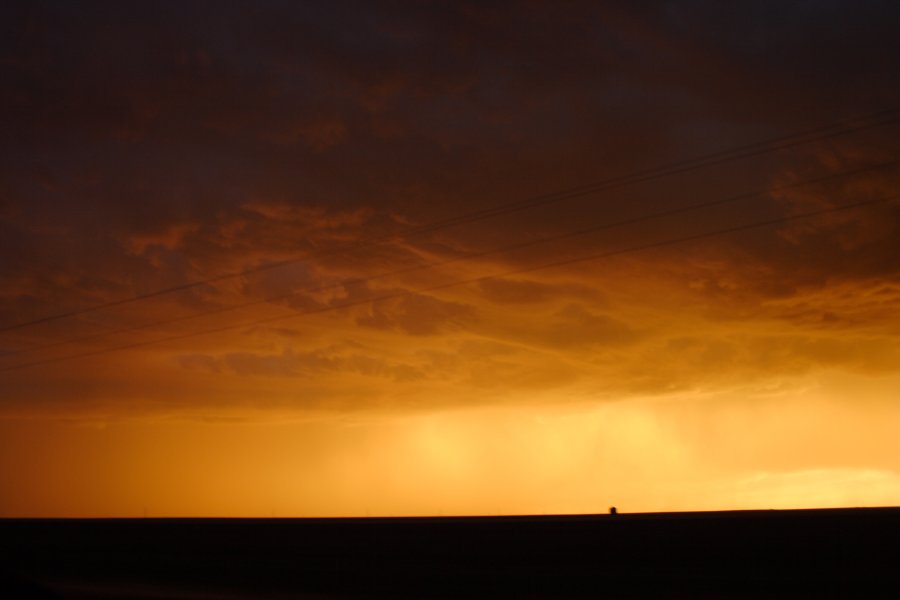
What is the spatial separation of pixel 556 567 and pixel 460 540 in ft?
42.8

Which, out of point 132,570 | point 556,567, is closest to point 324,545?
point 132,570

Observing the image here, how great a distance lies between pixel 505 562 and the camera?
32.2 m

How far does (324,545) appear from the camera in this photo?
4322cm

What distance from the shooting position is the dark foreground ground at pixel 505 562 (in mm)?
24328

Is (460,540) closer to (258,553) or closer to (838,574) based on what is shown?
(258,553)

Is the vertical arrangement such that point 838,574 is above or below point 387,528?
below

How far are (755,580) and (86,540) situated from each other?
46190 millimetres

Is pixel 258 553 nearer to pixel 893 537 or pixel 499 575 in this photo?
pixel 499 575

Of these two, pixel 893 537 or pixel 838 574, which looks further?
pixel 893 537

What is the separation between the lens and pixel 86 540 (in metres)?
56.9

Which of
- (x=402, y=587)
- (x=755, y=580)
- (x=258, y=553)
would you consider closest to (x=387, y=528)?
(x=258, y=553)

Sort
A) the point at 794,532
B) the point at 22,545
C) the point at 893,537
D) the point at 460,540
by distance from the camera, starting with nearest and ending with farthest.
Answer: the point at 893,537
the point at 794,532
the point at 460,540
the point at 22,545

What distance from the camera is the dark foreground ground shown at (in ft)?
79.8

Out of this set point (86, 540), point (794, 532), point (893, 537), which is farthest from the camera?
point (86, 540)
